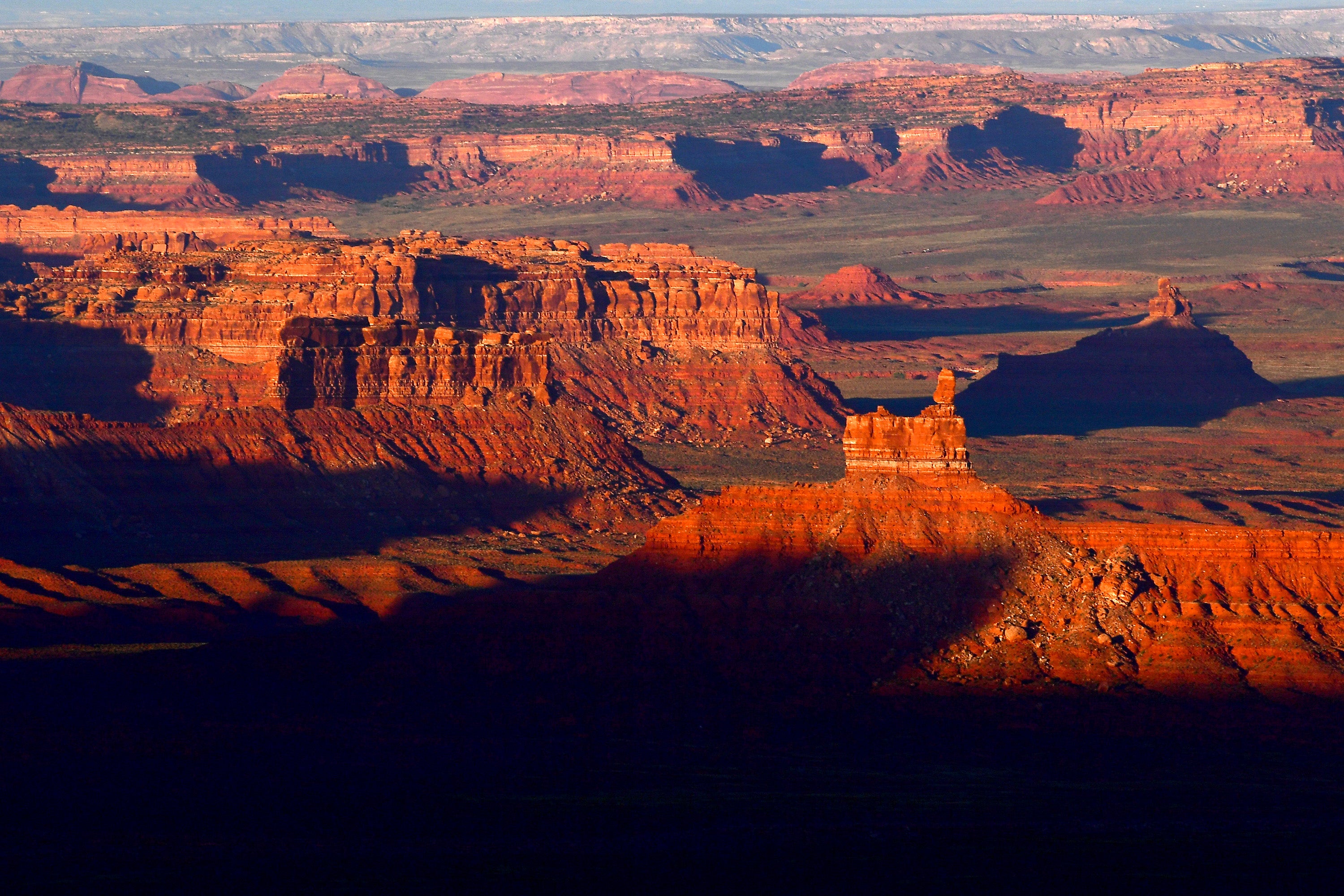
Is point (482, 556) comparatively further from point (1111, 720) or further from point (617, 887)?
point (617, 887)

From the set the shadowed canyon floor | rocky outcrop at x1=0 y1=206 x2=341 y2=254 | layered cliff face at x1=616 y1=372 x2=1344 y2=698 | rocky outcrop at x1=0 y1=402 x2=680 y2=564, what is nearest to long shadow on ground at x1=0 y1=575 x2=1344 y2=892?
the shadowed canyon floor

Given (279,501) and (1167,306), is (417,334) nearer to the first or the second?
(279,501)

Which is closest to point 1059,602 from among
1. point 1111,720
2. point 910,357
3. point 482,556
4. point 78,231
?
point 1111,720

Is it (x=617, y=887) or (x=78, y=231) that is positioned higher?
(x=617, y=887)

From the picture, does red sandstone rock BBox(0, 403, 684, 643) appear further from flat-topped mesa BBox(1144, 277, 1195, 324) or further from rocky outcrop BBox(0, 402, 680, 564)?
flat-topped mesa BBox(1144, 277, 1195, 324)

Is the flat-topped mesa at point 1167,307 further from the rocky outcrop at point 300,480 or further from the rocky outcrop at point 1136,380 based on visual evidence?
the rocky outcrop at point 300,480

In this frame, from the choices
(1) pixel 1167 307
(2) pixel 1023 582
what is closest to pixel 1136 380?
(1) pixel 1167 307
